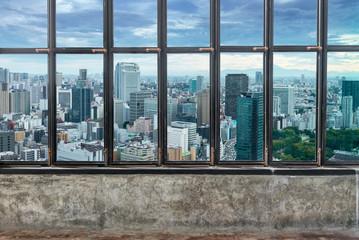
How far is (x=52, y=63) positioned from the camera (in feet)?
12.0

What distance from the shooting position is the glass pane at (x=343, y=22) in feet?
11.9

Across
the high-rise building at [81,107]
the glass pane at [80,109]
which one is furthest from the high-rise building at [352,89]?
the high-rise building at [81,107]

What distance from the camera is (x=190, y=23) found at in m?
3.63

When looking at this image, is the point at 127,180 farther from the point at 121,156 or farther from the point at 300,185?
the point at 300,185

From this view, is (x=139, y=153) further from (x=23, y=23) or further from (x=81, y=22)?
(x=23, y=23)

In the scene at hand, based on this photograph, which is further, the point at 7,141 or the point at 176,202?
the point at 7,141

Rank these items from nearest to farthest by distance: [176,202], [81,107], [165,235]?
[165,235] → [176,202] → [81,107]

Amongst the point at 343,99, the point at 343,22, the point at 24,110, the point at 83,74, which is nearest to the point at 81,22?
the point at 83,74

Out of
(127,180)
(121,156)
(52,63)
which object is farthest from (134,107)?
(52,63)

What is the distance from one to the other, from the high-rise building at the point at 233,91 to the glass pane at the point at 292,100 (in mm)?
376

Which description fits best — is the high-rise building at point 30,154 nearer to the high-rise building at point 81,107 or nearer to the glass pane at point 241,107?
the high-rise building at point 81,107

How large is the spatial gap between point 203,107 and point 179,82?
0.39 meters

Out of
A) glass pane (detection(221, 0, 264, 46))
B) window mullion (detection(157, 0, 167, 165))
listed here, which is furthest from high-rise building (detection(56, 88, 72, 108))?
glass pane (detection(221, 0, 264, 46))

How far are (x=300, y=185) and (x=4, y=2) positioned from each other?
12.6ft
